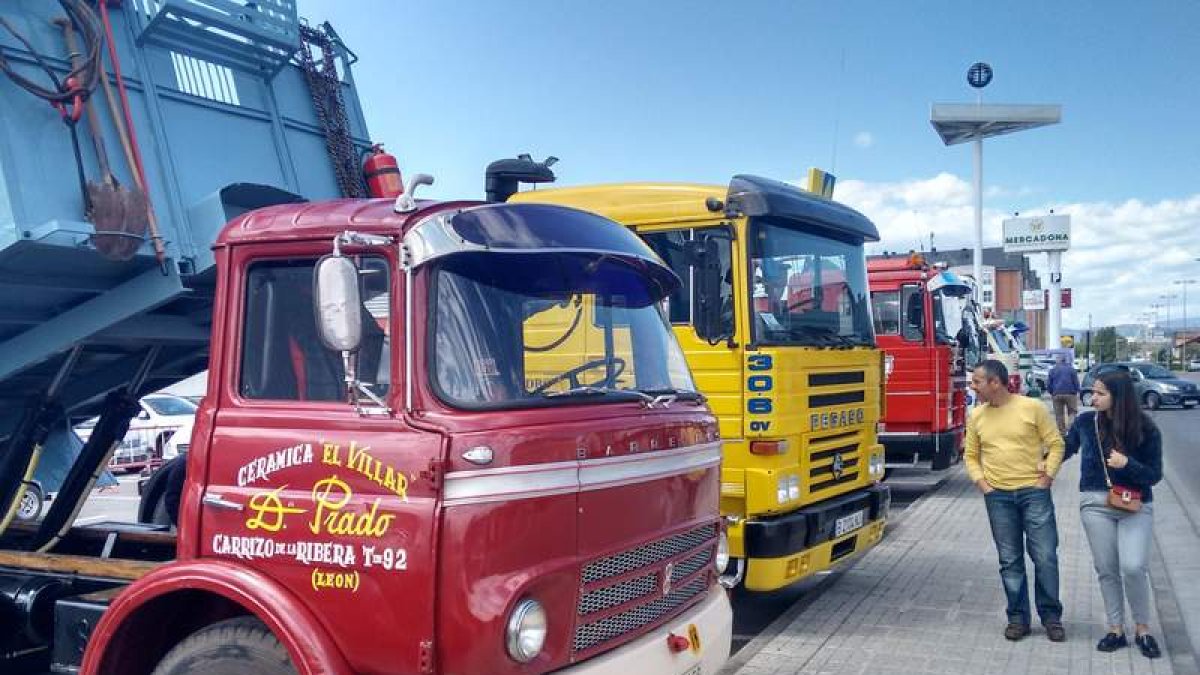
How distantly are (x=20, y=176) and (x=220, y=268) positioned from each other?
1.10 m

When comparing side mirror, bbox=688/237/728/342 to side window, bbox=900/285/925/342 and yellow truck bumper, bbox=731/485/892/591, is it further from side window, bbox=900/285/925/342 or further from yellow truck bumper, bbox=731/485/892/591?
side window, bbox=900/285/925/342

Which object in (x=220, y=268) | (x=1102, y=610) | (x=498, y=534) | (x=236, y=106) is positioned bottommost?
→ (x=1102, y=610)

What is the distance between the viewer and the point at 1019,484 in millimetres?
5867

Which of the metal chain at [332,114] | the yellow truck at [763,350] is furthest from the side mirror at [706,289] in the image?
the metal chain at [332,114]

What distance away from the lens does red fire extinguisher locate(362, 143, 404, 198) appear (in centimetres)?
557

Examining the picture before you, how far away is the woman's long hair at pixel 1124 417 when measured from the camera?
5562 mm

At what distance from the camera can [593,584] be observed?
333 centimetres

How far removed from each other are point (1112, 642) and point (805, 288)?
2847 mm

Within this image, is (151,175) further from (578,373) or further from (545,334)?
(578,373)

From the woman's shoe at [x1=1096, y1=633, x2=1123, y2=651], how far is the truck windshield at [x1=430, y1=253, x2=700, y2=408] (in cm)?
342

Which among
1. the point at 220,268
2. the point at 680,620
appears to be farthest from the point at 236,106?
the point at 680,620

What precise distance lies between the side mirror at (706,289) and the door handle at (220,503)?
331cm

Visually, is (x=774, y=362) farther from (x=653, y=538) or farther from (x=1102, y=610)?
(x=1102, y=610)

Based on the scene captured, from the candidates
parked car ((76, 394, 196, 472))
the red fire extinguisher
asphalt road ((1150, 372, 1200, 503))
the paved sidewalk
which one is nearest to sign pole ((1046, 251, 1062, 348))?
asphalt road ((1150, 372, 1200, 503))
